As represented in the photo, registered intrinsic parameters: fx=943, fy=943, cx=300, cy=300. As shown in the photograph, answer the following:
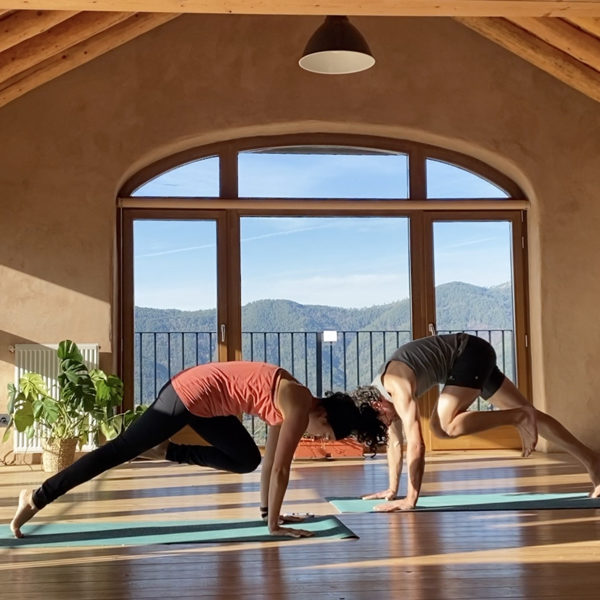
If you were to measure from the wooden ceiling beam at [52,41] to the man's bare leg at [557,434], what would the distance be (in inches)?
147

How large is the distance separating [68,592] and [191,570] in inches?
16.8

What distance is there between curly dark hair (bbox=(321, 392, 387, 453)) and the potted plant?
363 cm

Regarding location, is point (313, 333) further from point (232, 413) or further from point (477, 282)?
point (232, 413)

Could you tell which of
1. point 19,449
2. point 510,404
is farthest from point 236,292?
point 510,404

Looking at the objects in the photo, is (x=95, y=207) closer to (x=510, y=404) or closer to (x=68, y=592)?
(x=510, y=404)

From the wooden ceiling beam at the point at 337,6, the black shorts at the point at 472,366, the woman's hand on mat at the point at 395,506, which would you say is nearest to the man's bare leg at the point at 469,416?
the black shorts at the point at 472,366

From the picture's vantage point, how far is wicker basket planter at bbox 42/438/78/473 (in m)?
6.69

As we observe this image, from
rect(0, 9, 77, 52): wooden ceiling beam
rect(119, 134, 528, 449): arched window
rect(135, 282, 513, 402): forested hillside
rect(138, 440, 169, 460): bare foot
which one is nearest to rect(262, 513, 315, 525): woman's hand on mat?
rect(138, 440, 169, 460): bare foot

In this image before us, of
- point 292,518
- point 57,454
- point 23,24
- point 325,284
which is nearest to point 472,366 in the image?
point 292,518

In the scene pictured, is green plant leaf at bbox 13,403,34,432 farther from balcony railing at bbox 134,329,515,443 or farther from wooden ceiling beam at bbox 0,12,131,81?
wooden ceiling beam at bbox 0,12,131,81

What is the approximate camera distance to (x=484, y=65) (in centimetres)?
793

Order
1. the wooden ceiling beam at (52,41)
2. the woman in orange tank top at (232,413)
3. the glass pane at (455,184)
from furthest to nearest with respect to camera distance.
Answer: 1. the glass pane at (455,184)
2. the wooden ceiling beam at (52,41)
3. the woman in orange tank top at (232,413)

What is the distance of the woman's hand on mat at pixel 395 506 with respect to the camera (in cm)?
425

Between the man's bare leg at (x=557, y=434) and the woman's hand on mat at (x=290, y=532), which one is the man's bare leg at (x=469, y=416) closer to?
the man's bare leg at (x=557, y=434)
